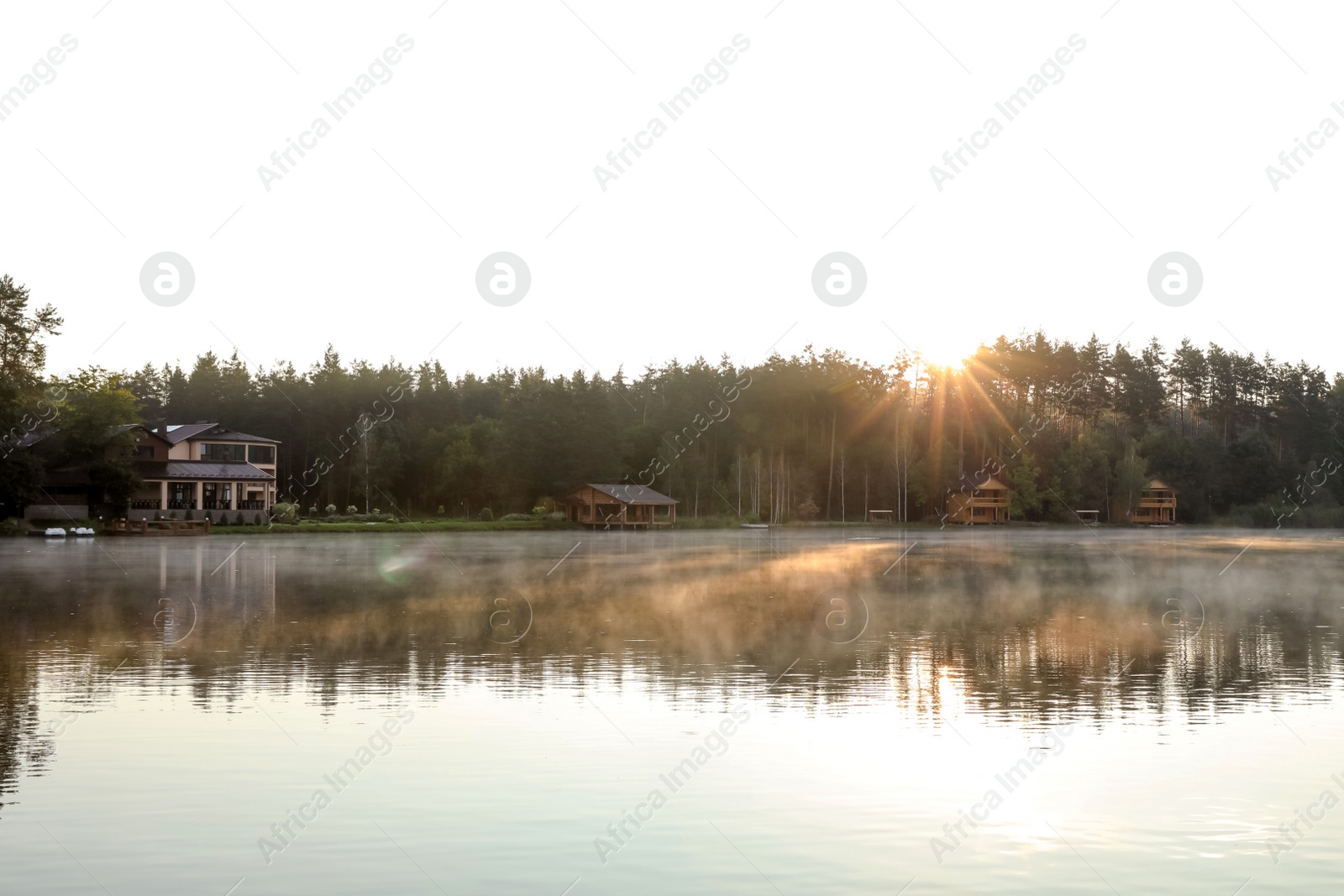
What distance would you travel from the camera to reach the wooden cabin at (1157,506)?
11450cm

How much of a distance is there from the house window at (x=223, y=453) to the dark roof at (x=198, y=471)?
53 cm

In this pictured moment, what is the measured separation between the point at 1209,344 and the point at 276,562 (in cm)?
10963

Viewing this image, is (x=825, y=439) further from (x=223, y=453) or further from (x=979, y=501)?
(x=223, y=453)

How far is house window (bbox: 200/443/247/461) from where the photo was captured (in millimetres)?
89500

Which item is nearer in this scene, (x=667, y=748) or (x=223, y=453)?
(x=667, y=748)

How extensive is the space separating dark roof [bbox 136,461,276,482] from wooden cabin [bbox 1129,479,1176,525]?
7830 centimetres

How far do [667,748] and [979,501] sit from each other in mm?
104129

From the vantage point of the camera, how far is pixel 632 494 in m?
101

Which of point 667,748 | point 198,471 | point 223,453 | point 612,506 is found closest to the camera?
point 667,748

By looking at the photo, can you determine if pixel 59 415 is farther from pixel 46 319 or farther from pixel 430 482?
pixel 430 482

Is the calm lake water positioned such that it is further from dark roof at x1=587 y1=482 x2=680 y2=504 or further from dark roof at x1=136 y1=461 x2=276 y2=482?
dark roof at x1=587 y1=482 x2=680 y2=504

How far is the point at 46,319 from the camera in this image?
68562mm

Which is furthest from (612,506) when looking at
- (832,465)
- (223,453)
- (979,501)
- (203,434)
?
(979,501)

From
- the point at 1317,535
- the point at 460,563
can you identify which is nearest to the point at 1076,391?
the point at 1317,535
